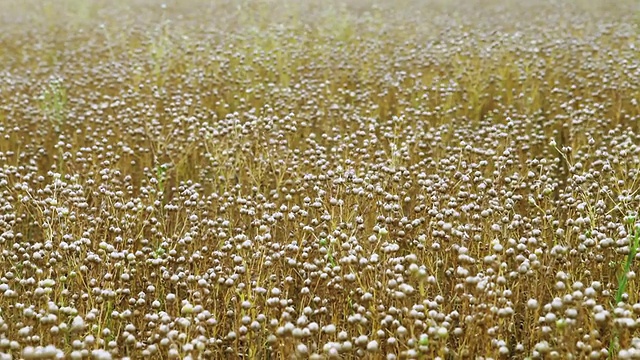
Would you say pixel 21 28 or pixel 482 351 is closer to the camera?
pixel 482 351

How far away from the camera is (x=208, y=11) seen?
501 inches

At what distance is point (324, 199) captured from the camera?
3.52 metres

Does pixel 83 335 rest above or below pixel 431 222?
below

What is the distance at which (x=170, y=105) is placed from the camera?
5.38 metres

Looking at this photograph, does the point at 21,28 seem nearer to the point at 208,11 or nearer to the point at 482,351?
the point at 208,11

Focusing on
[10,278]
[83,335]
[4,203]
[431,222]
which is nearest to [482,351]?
[431,222]

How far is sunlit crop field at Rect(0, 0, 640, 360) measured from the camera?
2.47m

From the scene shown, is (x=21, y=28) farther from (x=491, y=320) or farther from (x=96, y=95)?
A: (x=491, y=320)

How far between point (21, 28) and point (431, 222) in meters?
9.89

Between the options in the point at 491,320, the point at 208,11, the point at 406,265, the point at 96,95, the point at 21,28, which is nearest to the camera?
the point at 491,320

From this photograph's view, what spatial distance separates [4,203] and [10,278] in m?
1.05

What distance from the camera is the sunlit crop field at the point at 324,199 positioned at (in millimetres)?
2467

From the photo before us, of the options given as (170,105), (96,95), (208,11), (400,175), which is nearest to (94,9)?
(208,11)

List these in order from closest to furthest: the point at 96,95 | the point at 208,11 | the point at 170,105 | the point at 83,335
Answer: the point at 83,335 → the point at 170,105 → the point at 96,95 → the point at 208,11
